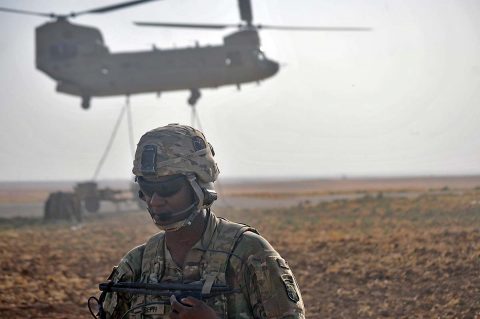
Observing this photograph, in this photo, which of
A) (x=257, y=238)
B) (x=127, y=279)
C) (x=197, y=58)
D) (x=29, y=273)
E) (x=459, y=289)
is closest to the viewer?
(x=257, y=238)

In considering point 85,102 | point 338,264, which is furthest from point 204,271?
point 85,102

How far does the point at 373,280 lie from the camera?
11016mm

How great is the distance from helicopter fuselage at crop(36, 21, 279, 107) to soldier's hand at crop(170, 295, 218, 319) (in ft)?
81.3

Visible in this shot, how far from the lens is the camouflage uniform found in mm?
2613

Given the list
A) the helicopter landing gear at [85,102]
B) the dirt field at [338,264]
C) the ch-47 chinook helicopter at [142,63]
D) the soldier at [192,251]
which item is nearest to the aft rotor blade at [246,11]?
the ch-47 chinook helicopter at [142,63]

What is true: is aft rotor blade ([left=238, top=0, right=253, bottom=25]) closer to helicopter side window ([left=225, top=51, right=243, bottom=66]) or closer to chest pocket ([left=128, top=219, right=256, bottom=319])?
helicopter side window ([left=225, top=51, right=243, bottom=66])

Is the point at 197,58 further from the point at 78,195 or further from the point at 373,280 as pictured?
the point at 373,280

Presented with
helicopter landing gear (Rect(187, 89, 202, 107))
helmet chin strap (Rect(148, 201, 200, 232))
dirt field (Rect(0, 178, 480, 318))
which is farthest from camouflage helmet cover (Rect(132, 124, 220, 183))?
helicopter landing gear (Rect(187, 89, 202, 107))

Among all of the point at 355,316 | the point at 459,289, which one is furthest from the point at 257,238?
the point at 459,289

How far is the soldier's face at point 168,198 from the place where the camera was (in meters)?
2.83

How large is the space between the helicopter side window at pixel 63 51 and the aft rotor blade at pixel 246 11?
8.09 m

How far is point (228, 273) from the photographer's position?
2750mm

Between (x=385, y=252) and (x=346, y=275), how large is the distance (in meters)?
2.11

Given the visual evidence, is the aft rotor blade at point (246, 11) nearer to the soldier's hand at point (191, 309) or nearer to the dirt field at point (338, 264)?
the dirt field at point (338, 264)
